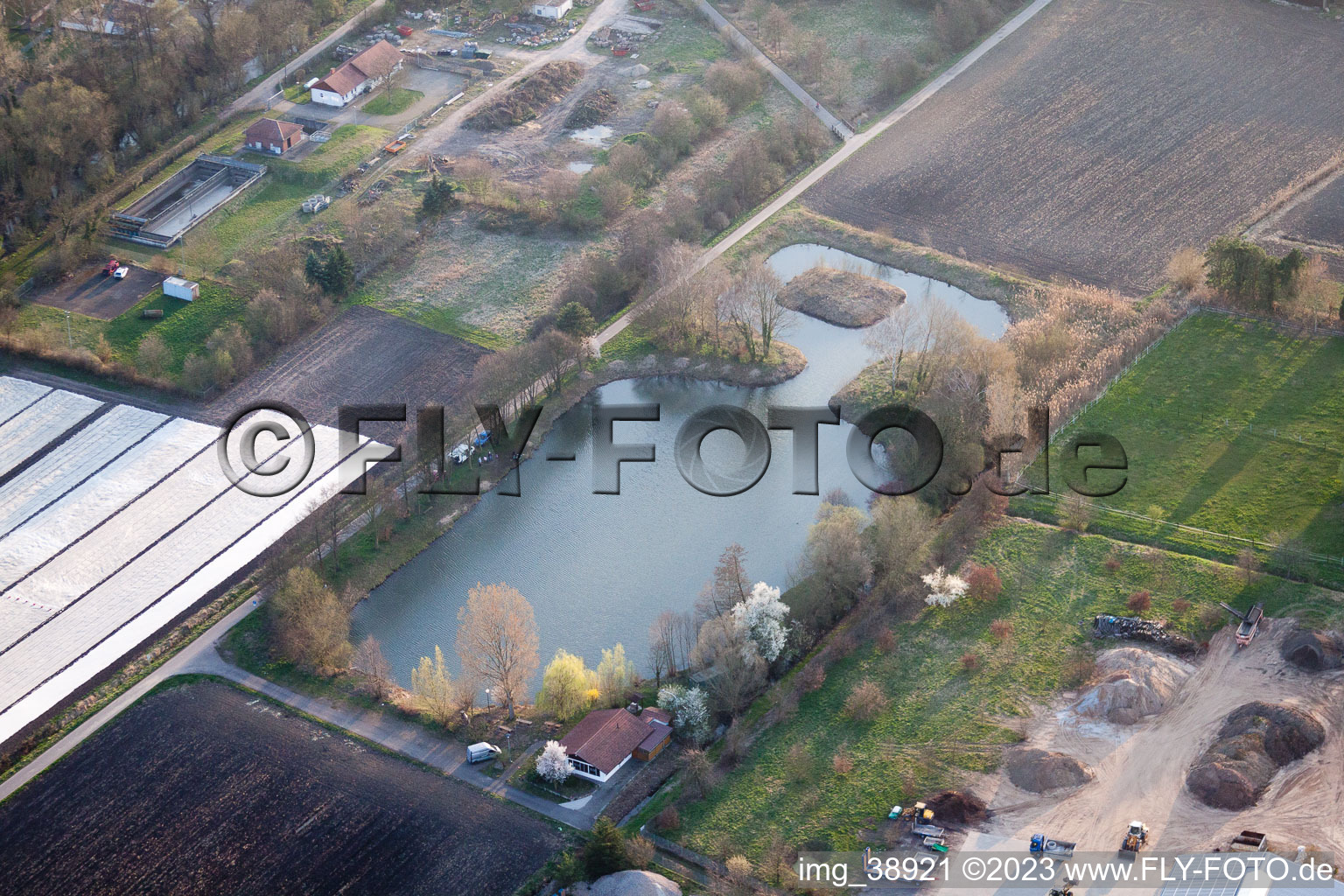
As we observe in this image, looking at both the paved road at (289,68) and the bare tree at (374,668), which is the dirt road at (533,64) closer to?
the paved road at (289,68)

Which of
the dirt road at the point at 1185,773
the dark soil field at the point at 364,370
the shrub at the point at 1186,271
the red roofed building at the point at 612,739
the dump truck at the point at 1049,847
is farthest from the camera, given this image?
the shrub at the point at 1186,271

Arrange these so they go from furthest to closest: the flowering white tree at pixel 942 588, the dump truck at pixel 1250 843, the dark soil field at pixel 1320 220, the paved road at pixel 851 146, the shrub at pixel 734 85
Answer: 1. the shrub at pixel 734 85
2. the paved road at pixel 851 146
3. the dark soil field at pixel 1320 220
4. the flowering white tree at pixel 942 588
5. the dump truck at pixel 1250 843

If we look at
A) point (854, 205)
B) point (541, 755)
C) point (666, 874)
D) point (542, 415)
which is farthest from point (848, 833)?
point (854, 205)

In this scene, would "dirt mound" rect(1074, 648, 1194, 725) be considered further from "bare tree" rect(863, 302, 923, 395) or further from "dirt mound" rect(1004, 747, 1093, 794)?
"bare tree" rect(863, 302, 923, 395)

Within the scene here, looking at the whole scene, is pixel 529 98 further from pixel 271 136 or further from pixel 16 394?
pixel 16 394

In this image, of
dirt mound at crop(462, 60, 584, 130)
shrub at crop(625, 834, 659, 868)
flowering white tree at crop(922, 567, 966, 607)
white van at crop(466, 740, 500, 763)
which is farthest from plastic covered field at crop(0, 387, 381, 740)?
dirt mound at crop(462, 60, 584, 130)

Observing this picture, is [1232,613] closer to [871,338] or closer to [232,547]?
[871,338]

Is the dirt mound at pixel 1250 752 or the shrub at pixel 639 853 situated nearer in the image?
the shrub at pixel 639 853

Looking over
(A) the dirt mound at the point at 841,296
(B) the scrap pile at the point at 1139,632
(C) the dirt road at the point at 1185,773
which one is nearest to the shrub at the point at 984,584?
(B) the scrap pile at the point at 1139,632
